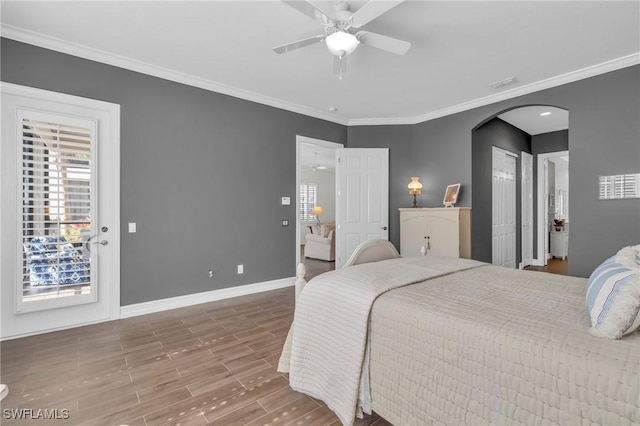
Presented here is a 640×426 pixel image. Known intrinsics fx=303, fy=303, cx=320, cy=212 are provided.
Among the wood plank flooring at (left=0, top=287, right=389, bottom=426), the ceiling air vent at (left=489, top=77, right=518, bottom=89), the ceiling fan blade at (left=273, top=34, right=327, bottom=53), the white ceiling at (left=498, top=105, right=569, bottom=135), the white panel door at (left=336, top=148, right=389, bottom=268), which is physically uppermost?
the white ceiling at (left=498, top=105, right=569, bottom=135)

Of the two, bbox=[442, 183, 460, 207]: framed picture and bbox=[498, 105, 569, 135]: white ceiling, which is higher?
bbox=[498, 105, 569, 135]: white ceiling

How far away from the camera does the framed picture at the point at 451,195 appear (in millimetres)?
4662

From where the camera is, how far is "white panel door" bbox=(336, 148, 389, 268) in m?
5.20

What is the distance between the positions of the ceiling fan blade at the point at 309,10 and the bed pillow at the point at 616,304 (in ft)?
7.14

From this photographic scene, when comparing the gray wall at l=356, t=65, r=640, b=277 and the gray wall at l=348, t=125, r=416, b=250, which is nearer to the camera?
the gray wall at l=356, t=65, r=640, b=277

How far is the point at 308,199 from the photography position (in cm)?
1085

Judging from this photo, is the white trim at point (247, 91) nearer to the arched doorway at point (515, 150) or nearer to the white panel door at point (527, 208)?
the arched doorway at point (515, 150)

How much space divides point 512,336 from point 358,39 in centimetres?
238

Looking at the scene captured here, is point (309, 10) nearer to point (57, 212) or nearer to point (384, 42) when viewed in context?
point (384, 42)

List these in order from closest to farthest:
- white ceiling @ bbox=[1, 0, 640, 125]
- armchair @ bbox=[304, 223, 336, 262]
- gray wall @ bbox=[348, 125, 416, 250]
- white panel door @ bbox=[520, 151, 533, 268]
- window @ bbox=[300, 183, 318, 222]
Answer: white ceiling @ bbox=[1, 0, 640, 125] → gray wall @ bbox=[348, 125, 416, 250] → white panel door @ bbox=[520, 151, 533, 268] → armchair @ bbox=[304, 223, 336, 262] → window @ bbox=[300, 183, 318, 222]

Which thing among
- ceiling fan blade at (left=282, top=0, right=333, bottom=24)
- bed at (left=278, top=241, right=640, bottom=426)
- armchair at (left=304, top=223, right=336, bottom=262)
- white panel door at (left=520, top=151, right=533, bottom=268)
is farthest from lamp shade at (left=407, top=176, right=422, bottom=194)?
ceiling fan blade at (left=282, top=0, right=333, bottom=24)

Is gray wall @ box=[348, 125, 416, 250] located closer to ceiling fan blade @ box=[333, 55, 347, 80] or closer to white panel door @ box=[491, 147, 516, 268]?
white panel door @ box=[491, 147, 516, 268]

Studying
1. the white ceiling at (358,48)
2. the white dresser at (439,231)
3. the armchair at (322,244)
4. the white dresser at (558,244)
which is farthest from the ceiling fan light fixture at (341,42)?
the white dresser at (558,244)

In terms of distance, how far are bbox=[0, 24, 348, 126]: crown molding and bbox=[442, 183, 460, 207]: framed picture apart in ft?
8.28
